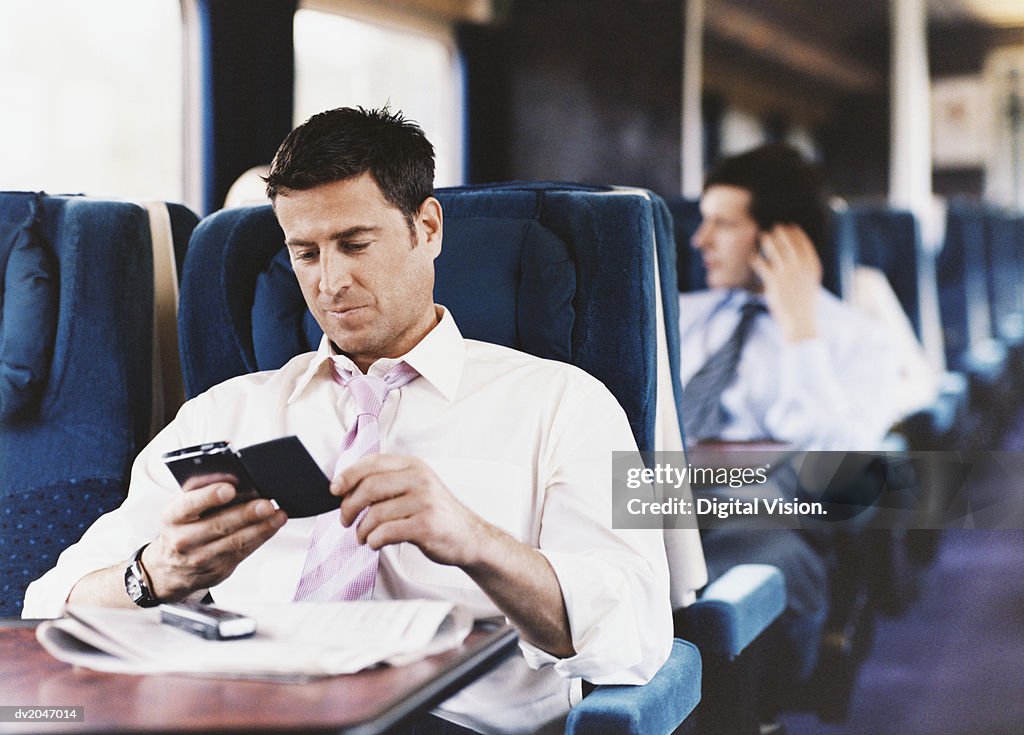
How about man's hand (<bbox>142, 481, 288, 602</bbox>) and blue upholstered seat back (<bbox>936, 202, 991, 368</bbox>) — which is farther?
blue upholstered seat back (<bbox>936, 202, 991, 368</bbox>)

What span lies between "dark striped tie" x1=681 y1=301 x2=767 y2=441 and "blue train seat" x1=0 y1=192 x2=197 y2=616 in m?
1.33

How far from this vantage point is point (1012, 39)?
3.11 metres

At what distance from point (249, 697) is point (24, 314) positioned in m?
0.93

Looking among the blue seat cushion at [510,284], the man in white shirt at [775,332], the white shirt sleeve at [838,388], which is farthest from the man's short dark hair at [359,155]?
the white shirt sleeve at [838,388]

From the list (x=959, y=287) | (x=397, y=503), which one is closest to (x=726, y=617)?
(x=397, y=503)

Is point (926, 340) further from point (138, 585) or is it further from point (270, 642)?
point (270, 642)

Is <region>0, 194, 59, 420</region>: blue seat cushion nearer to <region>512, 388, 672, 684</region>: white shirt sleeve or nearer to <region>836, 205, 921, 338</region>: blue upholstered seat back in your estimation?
<region>512, 388, 672, 684</region>: white shirt sleeve

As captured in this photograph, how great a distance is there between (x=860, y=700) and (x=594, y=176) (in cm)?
250

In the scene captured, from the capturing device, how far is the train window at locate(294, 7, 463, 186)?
1.83m

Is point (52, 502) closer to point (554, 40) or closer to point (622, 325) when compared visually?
point (622, 325)

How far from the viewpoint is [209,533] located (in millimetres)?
1020

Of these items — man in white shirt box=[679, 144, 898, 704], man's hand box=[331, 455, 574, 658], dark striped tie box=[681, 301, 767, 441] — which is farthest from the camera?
man in white shirt box=[679, 144, 898, 704]

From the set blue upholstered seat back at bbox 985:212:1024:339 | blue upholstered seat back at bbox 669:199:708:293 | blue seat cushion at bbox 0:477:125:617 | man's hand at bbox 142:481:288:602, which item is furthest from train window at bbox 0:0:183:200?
blue upholstered seat back at bbox 985:212:1024:339

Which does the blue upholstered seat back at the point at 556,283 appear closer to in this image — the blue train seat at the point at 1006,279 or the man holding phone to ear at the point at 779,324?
the man holding phone to ear at the point at 779,324
